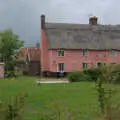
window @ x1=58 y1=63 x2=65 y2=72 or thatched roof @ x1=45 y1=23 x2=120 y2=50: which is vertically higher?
thatched roof @ x1=45 y1=23 x2=120 y2=50

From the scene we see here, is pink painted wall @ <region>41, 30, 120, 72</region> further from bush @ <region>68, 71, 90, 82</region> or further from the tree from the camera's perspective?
bush @ <region>68, 71, 90, 82</region>

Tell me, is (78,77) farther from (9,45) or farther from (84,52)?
(9,45)

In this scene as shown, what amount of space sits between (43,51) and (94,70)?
24744mm

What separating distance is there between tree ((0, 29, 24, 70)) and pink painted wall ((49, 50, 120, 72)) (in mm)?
14395

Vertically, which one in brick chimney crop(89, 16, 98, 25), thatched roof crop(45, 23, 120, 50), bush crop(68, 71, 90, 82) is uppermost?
brick chimney crop(89, 16, 98, 25)

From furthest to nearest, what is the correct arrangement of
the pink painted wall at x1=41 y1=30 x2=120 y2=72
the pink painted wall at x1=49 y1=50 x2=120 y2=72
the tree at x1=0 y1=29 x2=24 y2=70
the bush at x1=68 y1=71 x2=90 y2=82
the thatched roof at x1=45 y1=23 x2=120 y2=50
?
1. the tree at x1=0 y1=29 x2=24 y2=70
2. the thatched roof at x1=45 y1=23 x2=120 y2=50
3. the pink painted wall at x1=41 y1=30 x2=120 y2=72
4. the pink painted wall at x1=49 y1=50 x2=120 y2=72
5. the bush at x1=68 y1=71 x2=90 y2=82

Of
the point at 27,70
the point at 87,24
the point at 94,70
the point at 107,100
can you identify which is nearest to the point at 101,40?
the point at 87,24

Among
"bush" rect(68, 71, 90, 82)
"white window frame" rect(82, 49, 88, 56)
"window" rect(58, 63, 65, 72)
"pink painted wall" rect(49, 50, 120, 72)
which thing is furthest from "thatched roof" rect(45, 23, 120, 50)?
"bush" rect(68, 71, 90, 82)

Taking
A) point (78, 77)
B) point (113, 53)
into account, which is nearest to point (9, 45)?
point (113, 53)

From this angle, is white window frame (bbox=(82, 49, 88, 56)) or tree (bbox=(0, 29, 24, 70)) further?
tree (bbox=(0, 29, 24, 70))

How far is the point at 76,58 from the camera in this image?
6762 centimetres

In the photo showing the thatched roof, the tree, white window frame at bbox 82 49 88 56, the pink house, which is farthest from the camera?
the tree

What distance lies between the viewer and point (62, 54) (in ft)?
220

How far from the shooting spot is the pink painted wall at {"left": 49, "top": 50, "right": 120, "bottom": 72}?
66.5m
